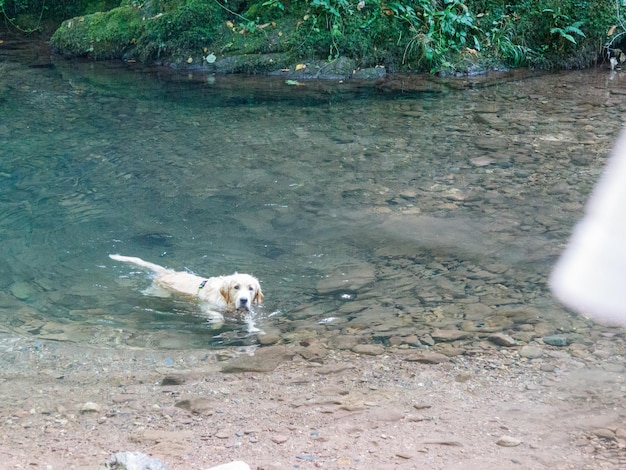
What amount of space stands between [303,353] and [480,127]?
6847mm

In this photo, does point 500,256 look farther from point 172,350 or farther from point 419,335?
point 172,350

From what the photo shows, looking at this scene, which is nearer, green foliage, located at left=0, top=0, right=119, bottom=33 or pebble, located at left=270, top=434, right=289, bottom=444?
pebble, located at left=270, top=434, right=289, bottom=444

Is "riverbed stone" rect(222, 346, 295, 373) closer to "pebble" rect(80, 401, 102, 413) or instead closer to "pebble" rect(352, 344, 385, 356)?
"pebble" rect(352, 344, 385, 356)

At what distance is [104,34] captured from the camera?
17.0 meters

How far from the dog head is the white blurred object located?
2.65m

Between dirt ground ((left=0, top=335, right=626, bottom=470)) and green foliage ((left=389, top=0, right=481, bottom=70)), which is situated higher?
green foliage ((left=389, top=0, right=481, bottom=70))

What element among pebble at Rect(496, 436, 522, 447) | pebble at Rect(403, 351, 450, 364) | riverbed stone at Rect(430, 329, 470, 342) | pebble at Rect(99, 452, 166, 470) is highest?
pebble at Rect(99, 452, 166, 470)

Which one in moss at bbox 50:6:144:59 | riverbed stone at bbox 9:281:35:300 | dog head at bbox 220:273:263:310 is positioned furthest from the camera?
moss at bbox 50:6:144:59

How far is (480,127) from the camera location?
11375mm

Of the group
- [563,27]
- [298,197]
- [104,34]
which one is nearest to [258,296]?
[298,197]

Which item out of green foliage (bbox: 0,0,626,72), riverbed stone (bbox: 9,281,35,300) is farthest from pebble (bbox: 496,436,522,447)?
green foliage (bbox: 0,0,626,72)

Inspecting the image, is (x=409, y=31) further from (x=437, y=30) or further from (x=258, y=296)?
(x=258, y=296)

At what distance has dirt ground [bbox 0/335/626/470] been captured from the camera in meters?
4.11

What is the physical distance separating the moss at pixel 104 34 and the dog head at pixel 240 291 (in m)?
12.0
